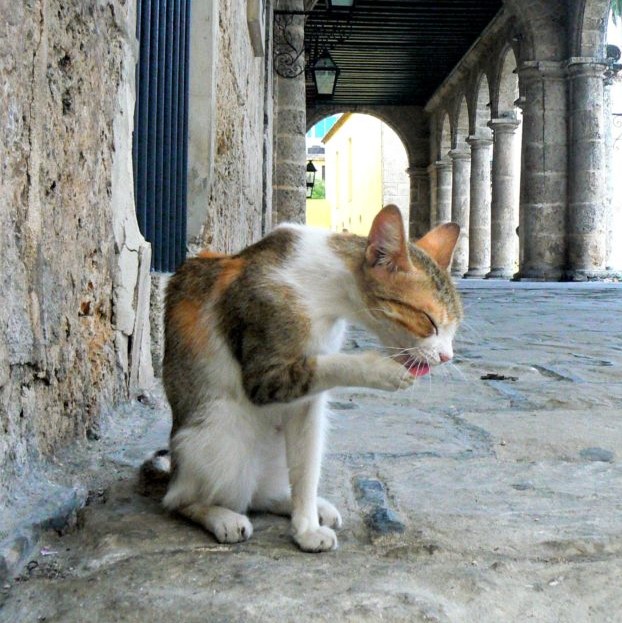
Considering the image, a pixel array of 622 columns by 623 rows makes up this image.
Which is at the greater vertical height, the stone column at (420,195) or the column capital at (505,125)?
the column capital at (505,125)

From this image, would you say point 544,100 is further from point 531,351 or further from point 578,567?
point 578,567

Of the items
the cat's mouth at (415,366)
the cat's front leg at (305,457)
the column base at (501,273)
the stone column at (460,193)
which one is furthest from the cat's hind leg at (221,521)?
the stone column at (460,193)

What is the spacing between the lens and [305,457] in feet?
6.13

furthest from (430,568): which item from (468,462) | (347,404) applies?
(347,404)

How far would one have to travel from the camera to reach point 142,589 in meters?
1.51

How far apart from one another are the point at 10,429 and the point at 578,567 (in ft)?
3.85

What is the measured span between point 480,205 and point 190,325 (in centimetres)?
1914

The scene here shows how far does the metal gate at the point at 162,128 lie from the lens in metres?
3.32

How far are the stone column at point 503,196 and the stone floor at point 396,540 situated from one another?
50.6 ft

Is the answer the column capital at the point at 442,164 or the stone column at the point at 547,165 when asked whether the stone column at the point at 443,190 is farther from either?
the stone column at the point at 547,165

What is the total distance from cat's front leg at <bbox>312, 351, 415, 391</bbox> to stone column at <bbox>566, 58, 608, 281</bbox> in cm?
1307

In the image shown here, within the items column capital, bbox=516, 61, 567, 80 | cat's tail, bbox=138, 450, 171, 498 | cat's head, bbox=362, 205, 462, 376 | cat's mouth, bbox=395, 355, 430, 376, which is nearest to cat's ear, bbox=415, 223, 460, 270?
cat's head, bbox=362, 205, 462, 376

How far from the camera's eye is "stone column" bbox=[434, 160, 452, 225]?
972 inches

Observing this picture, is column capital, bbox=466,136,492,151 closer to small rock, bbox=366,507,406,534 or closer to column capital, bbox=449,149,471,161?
column capital, bbox=449,149,471,161
